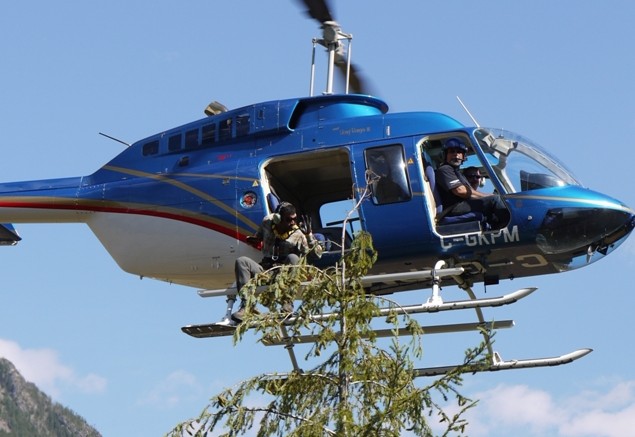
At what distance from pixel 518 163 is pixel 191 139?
4574mm

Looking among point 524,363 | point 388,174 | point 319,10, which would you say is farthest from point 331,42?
point 524,363

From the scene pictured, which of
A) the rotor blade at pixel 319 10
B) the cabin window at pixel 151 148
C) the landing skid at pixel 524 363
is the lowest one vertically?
the landing skid at pixel 524 363

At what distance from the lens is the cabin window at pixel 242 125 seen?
17359 mm

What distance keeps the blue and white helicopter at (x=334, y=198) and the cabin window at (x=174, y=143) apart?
0.5 inches

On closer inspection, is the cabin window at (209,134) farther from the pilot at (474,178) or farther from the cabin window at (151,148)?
the pilot at (474,178)

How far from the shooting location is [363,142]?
643 inches

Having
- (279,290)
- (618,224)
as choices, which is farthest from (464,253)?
(279,290)

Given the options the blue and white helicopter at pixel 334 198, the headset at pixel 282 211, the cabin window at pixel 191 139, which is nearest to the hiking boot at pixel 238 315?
the blue and white helicopter at pixel 334 198

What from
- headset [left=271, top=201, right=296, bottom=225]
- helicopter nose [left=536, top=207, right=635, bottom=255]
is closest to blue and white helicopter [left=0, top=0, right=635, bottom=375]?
helicopter nose [left=536, top=207, right=635, bottom=255]

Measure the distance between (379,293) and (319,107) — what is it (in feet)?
8.29

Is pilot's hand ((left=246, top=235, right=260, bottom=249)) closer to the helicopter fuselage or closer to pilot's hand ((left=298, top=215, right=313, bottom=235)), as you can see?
the helicopter fuselage

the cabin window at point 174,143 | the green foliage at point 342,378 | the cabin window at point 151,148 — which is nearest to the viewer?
the green foliage at point 342,378

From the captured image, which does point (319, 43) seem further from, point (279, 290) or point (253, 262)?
point (279, 290)

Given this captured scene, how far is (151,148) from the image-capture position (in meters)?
18.1
